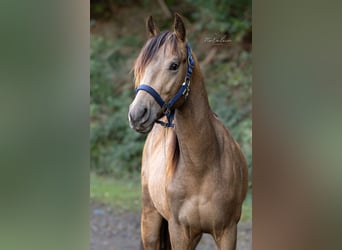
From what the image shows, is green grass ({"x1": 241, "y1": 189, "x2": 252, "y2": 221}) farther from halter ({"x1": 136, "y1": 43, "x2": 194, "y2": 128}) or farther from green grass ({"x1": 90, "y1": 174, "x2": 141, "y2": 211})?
green grass ({"x1": 90, "y1": 174, "x2": 141, "y2": 211})

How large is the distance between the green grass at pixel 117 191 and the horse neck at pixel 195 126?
0.90m

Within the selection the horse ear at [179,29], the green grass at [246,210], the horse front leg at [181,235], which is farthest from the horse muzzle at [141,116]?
the green grass at [246,210]

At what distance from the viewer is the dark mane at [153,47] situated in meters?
2.06

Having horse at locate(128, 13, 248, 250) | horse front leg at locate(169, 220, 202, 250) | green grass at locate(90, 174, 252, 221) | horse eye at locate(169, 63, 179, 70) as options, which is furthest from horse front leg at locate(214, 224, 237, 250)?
green grass at locate(90, 174, 252, 221)

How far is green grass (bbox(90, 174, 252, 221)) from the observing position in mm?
3084

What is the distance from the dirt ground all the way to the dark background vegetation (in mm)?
277

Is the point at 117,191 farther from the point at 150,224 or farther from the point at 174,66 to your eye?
the point at 174,66

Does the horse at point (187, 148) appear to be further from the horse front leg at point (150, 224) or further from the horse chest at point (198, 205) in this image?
the horse front leg at point (150, 224)

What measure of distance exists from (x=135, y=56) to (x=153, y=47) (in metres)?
1.36

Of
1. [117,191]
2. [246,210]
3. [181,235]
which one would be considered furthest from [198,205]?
[117,191]
